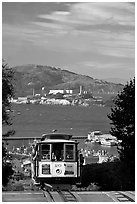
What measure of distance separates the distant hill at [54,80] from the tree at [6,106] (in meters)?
0.23

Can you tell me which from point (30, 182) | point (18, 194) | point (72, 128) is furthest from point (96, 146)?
point (18, 194)

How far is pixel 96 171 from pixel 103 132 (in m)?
0.63

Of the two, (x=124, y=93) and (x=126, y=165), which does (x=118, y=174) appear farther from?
(x=124, y=93)

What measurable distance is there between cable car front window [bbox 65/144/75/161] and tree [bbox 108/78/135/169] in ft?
3.49

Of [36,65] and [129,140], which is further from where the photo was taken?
[129,140]

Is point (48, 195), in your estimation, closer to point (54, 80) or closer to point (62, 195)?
point (62, 195)

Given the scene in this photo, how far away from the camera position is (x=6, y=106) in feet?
17.9

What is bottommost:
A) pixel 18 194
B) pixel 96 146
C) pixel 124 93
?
pixel 18 194

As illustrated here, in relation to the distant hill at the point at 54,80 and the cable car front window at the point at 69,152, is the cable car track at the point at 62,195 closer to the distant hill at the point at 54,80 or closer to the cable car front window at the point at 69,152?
the cable car front window at the point at 69,152

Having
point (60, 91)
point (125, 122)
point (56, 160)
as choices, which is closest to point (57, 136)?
point (56, 160)

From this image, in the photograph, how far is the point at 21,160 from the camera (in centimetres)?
559

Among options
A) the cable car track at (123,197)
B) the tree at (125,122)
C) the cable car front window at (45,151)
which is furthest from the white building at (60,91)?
the cable car track at (123,197)

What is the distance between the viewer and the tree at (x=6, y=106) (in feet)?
17.3

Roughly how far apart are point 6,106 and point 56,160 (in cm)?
106
